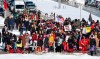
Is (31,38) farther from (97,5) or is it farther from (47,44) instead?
(97,5)

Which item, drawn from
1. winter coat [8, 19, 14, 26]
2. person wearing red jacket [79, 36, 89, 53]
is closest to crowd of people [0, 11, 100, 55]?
person wearing red jacket [79, 36, 89, 53]

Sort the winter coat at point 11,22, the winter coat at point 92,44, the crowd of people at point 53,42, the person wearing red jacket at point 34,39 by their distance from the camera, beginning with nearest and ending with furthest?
the winter coat at point 92,44, the crowd of people at point 53,42, the person wearing red jacket at point 34,39, the winter coat at point 11,22

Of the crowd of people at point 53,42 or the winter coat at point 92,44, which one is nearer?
the winter coat at point 92,44

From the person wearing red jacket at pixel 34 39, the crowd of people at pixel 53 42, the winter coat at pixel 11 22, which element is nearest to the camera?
the crowd of people at pixel 53 42

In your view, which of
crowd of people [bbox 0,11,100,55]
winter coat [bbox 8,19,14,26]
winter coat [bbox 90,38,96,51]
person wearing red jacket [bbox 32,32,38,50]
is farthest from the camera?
winter coat [bbox 8,19,14,26]

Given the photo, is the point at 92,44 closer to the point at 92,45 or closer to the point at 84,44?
the point at 92,45

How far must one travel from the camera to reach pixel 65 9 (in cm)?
5594

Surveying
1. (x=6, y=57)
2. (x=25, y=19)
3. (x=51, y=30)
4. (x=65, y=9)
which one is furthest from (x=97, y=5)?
(x=6, y=57)

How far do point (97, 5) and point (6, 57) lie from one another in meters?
37.3

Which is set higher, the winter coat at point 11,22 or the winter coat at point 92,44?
the winter coat at point 92,44

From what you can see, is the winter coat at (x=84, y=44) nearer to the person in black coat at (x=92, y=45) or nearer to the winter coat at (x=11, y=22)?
the person in black coat at (x=92, y=45)

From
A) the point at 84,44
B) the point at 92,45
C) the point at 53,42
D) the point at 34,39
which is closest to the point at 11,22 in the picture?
the point at 34,39

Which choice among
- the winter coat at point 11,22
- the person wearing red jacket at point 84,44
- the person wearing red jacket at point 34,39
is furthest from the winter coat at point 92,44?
the winter coat at point 11,22

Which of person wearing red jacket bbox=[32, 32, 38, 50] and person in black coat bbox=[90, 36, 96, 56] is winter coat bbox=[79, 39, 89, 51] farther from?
person wearing red jacket bbox=[32, 32, 38, 50]
